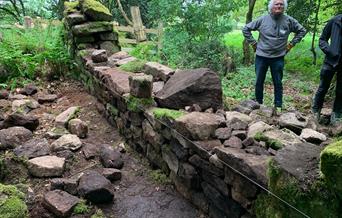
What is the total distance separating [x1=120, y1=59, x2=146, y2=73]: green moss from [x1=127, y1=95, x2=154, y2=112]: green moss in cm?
111

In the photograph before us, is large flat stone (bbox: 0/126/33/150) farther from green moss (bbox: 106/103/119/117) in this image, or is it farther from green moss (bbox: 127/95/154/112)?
green moss (bbox: 127/95/154/112)

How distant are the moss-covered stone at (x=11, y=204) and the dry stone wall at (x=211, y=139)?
1.58 meters

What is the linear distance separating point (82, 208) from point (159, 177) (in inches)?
42.5

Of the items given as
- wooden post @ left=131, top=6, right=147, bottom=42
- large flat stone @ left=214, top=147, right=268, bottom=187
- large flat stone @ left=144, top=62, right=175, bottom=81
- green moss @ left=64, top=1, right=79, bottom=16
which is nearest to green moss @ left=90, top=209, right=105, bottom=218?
large flat stone @ left=214, top=147, right=268, bottom=187

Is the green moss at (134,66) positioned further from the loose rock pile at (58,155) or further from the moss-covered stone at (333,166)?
the moss-covered stone at (333,166)

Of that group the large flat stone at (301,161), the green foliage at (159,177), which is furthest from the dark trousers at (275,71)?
the large flat stone at (301,161)

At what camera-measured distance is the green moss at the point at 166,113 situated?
3.90m

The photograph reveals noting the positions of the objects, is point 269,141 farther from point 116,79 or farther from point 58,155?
point 116,79

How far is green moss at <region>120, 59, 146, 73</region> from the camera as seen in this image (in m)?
5.79

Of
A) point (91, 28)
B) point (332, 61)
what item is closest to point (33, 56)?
point (91, 28)

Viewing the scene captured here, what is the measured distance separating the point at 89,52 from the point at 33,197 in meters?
4.07

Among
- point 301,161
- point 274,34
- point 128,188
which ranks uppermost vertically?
point 274,34

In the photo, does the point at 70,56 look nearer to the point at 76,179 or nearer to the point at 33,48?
the point at 33,48

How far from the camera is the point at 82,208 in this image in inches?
137
